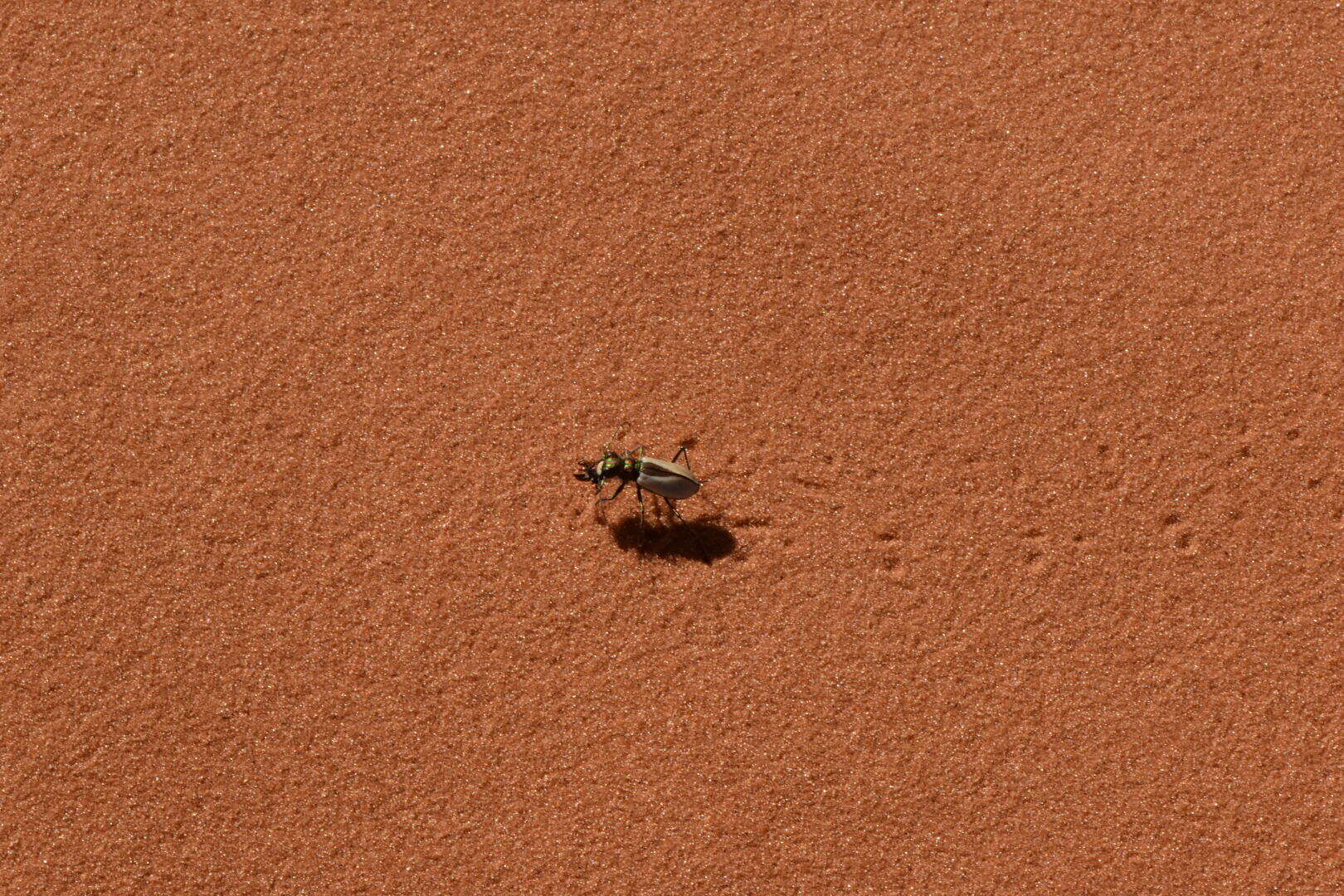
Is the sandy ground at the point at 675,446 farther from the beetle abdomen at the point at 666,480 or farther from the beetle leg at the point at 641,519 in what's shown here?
the beetle abdomen at the point at 666,480

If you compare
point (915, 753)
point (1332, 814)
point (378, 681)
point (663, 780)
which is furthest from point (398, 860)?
point (1332, 814)

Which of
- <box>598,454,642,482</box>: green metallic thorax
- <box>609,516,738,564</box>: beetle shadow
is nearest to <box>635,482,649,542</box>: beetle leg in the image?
<box>609,516,738,564</box>: beetle shadow

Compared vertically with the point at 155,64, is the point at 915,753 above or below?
below

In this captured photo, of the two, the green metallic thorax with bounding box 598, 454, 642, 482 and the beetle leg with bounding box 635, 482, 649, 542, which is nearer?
the green metallic thorax with bounding box 598, 454, 642, 482

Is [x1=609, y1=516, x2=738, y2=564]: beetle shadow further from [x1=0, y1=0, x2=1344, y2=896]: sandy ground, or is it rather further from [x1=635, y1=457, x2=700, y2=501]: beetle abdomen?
[x1=635, y1=457, x2=700, y2=501]: beetle abdomen

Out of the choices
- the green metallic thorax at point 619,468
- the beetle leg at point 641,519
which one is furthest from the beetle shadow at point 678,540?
the green metallic thorax at point 619,468

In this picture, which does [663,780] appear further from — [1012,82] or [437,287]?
[1012,82]

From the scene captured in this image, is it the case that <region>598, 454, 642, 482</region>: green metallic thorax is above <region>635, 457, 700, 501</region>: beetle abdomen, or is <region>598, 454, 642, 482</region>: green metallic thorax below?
above
